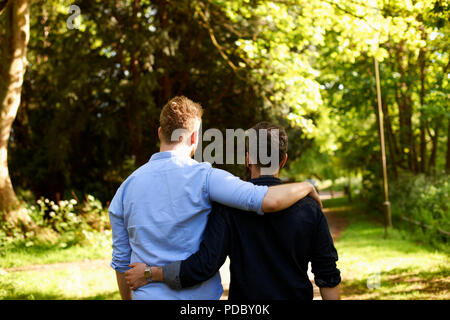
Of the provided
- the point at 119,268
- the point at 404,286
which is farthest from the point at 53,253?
the point at 119,268

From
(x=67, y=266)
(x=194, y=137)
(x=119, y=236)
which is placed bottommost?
(x=67, y=266)

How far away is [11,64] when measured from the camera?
8656mm

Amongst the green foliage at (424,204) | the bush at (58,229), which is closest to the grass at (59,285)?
the bush at (58,229)

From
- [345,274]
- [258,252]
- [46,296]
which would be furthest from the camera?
[345,274]

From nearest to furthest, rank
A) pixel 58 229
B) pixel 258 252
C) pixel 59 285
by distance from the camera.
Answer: pixel 258 252 < pixel 59 285 < pixel 58 229

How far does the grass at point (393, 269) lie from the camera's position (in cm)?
632

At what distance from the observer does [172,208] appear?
2.32 m

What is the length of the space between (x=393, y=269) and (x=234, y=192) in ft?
23.2

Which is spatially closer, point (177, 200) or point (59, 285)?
point (177, 200)

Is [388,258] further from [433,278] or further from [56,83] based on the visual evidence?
[56,83]

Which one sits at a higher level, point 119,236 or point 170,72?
point 170,72

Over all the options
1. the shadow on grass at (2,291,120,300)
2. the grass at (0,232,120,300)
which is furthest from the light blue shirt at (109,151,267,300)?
the shadow on grass at (2,291,120,300)

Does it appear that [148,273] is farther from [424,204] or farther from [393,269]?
[424,204]

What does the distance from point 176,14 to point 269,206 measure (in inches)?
490
